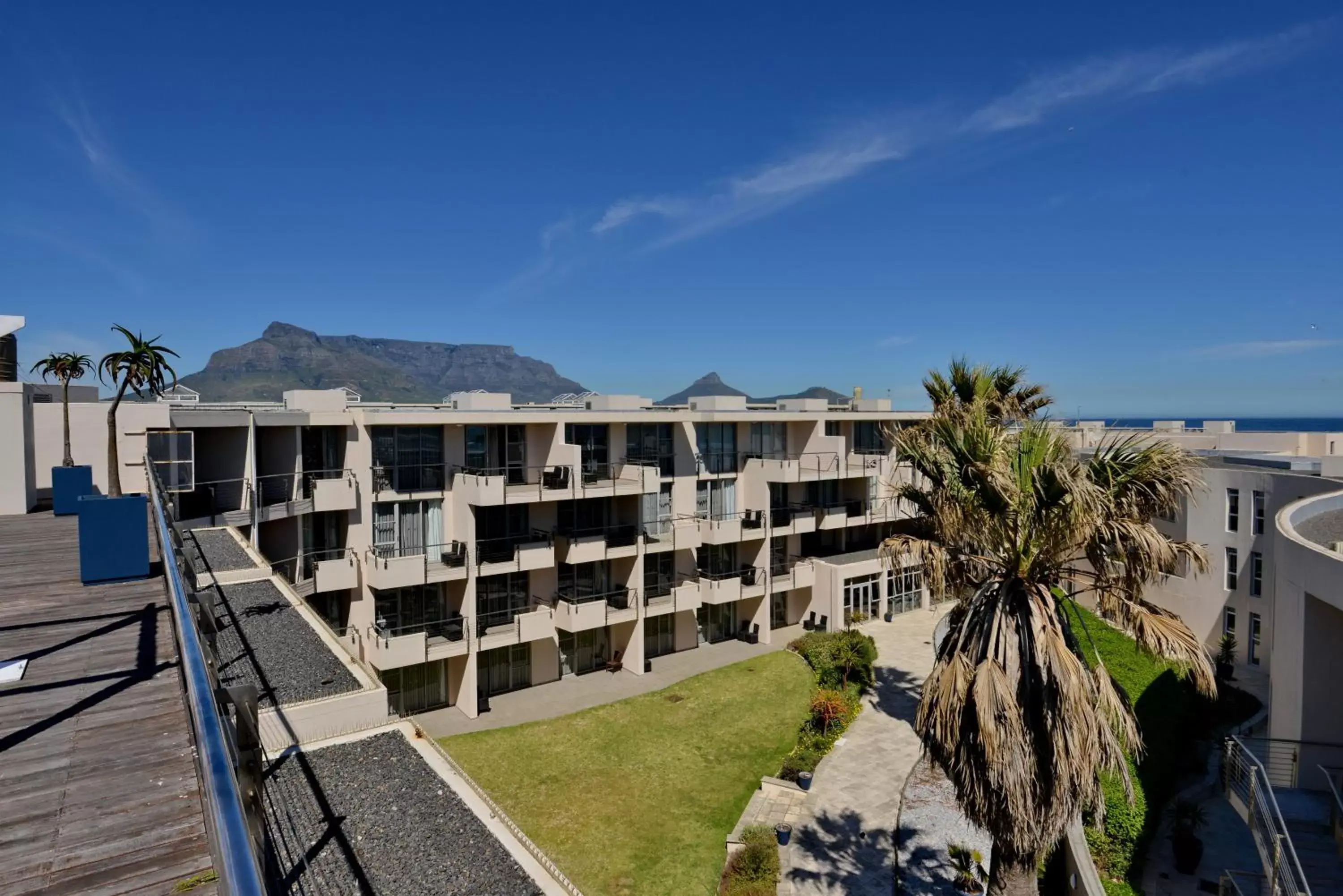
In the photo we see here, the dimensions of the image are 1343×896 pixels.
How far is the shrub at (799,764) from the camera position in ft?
68.1

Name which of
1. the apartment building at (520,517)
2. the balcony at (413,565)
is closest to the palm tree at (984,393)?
the apartment building at (520,517)

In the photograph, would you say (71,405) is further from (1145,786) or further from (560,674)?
(1145,786)

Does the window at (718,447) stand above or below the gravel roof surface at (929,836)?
above

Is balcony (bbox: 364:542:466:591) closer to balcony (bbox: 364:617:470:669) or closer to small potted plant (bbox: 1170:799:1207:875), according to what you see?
balcony (bbox: 364:617:470:669)

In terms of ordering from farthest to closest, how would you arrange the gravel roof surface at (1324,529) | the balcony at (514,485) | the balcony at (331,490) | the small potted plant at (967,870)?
1. the balcony at (514,485)
2. the balcony at (331,490)
3. the small potted plant at (967,870)
4. the gravel roof surface at (1324,529)

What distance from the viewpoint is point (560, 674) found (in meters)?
29.4

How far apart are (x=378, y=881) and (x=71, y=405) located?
60.9 feet

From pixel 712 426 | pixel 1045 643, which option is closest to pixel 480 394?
pixel 712 426

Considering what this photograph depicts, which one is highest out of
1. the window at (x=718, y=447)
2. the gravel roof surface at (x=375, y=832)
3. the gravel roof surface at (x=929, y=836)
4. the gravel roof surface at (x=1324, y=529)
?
the window at (x=718, y=447)

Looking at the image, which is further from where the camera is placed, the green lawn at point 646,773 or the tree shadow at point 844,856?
the green lawn at point 646,773

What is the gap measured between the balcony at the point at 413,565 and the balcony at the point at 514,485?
213cm

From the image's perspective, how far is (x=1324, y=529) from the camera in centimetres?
1474

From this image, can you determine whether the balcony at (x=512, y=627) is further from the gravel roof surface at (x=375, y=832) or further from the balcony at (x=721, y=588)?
the gravel roof surface at (x=375, y=832)

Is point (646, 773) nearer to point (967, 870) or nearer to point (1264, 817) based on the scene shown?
point (967, 870)
